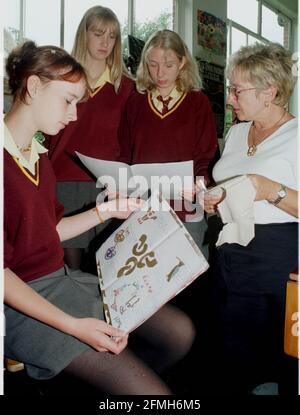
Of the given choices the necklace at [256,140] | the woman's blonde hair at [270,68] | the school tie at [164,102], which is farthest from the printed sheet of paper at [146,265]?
the school tie at [164,102]

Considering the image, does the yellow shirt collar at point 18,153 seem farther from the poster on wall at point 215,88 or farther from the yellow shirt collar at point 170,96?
the poster on wall at point 215,88

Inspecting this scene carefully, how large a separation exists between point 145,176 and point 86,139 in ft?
1.54

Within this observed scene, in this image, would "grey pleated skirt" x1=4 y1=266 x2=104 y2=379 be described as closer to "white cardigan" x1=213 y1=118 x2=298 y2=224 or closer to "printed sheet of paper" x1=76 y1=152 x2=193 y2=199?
"printed sheet of paper" x1=76 y1=152 x2=193 y2=199

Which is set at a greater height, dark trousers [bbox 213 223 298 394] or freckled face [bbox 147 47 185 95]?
freckled face [bbox 147 47 185 95]

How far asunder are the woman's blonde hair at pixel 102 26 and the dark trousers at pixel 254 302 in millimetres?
864

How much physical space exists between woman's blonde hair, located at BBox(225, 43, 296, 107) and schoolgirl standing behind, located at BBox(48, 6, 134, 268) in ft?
1.96

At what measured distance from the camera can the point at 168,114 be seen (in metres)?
1.66

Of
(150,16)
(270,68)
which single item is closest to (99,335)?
(270,68)

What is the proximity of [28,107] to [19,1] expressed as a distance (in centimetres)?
263

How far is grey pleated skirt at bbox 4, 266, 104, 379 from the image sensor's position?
2.85ft

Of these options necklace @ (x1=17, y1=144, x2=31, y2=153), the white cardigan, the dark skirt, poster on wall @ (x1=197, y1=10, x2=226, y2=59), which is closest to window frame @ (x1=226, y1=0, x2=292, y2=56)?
poster on wall @ (x1=197, y1=10, x2=226, y2=59)

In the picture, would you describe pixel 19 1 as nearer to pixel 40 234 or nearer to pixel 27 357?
pixel 40 234

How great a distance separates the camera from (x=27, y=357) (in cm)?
88
